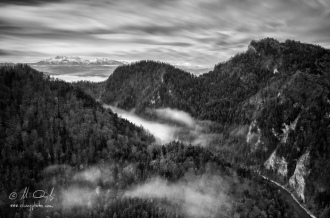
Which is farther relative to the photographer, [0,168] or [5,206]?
[0,168]

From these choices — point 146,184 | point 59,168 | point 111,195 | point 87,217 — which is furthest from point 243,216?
point 59,168

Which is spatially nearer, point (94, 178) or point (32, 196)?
point (32, 196)

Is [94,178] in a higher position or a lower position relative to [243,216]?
higher

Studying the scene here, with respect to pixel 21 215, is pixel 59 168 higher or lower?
higher

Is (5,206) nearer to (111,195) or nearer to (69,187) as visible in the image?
(69,187)

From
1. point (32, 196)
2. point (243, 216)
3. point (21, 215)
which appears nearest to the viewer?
point (21, 215)

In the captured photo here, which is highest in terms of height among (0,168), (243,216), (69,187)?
(0,168)

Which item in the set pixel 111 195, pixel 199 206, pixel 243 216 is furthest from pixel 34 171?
pixel 243 216

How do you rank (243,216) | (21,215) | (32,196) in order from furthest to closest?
(243,216) → (32,196) → (21,215)

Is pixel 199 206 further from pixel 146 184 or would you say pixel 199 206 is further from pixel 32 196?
pixel 32 196
